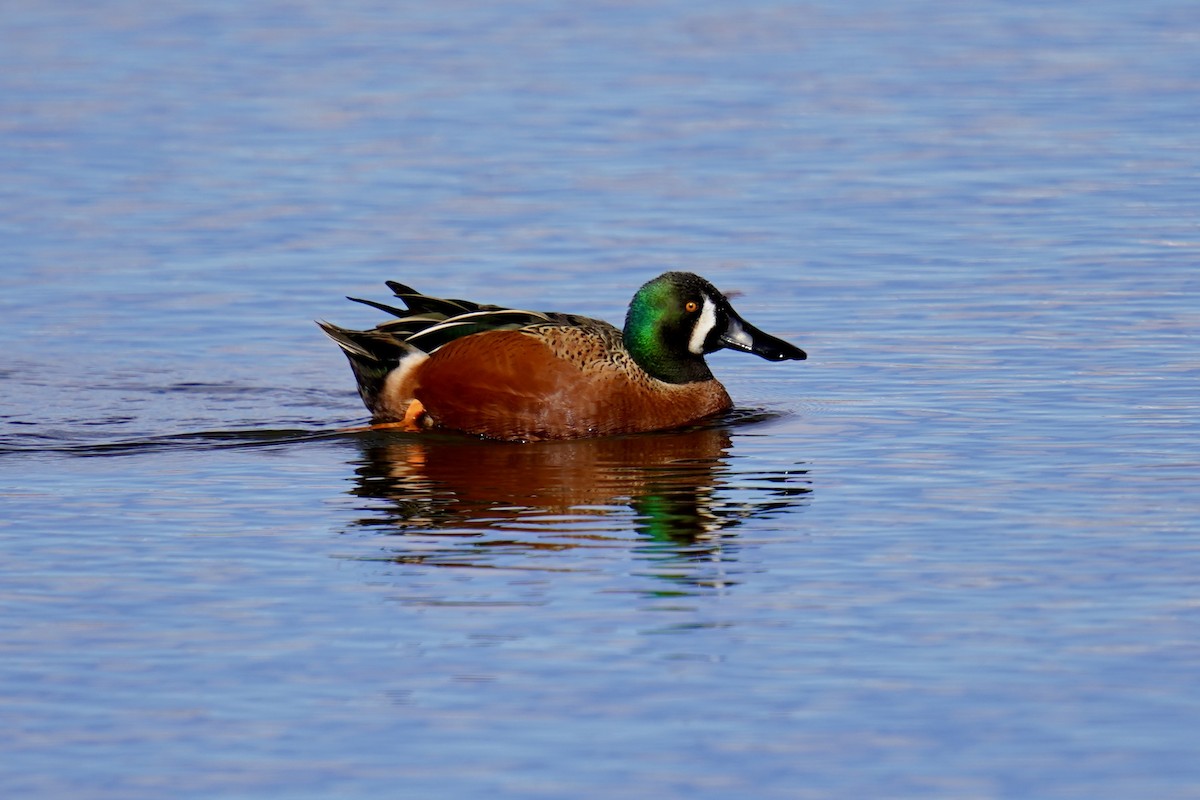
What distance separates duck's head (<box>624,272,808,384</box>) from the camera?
40.4 ft

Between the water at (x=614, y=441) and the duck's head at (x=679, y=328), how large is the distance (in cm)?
38

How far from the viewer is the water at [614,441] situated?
22.9ft

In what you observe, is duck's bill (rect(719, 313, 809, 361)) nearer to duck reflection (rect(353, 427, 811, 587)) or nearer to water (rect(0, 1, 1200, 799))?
water (rect(0, 1, 1200, 799))

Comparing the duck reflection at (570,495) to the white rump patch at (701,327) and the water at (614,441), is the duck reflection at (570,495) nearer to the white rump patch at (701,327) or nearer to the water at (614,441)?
the water at (614,441)

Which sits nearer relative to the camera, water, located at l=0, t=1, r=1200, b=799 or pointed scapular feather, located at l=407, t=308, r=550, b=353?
water, located at l=0, t=1, r=1200, b=799

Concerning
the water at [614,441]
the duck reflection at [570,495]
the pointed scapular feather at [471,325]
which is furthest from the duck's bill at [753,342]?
the pointed scapular feather at [471,325]

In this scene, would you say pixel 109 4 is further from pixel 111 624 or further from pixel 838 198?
pixel 111 624

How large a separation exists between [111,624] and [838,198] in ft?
33.4

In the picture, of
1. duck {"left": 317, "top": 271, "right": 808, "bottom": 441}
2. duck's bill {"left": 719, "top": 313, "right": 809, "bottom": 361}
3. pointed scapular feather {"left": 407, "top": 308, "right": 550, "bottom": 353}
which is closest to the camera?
duck {"left": 317, "top": 271, "right": 808, "bottom": 441}

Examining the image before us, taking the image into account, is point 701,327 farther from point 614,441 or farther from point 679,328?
point 614,441

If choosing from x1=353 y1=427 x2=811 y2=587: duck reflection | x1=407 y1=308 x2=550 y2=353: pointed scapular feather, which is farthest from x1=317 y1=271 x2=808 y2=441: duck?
x1=353 y1=427 x2=811 y2=587: duck reflection

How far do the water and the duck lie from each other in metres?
0.25

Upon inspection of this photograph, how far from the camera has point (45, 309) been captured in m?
14.6

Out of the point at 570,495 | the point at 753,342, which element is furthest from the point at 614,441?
the point at 570,495
